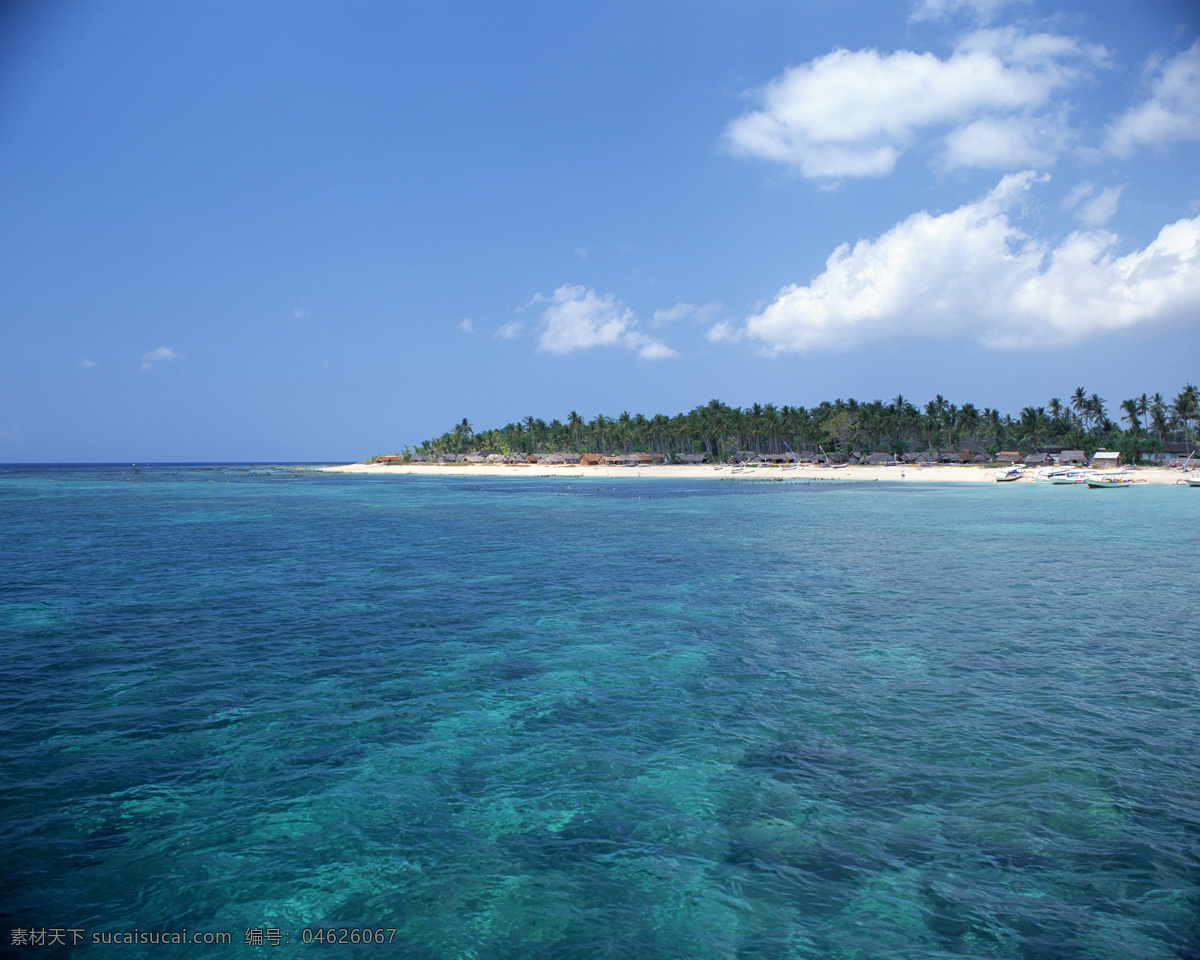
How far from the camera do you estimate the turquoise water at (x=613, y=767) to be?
5848 mm

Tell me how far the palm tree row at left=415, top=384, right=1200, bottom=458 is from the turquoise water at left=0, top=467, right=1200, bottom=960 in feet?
392

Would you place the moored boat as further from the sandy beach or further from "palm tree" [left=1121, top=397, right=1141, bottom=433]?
"palm tree" [left=1121, top=397, right=1141, bottom=433]

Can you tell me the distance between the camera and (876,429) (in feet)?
430

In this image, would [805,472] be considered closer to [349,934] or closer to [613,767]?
[613,767]

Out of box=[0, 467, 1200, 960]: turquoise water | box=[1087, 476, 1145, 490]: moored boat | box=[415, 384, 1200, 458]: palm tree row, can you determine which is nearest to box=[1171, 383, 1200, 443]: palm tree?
box=[415, 384, 1200, 458]: palm tree row

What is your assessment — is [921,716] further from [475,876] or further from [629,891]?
[475,876]

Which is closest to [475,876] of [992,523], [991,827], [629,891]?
[629,891]

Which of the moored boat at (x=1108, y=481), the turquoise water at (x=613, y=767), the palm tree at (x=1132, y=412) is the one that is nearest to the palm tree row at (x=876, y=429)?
the palm tree at (x=1132, y=412)

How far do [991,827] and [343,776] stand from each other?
7.49 metres

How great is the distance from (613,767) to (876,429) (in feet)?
443

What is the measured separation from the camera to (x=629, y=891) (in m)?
6.16

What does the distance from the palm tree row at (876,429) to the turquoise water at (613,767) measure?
11954cm

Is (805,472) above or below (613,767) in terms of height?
above

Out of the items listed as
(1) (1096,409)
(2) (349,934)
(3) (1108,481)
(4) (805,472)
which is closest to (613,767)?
(2) (349,934)
